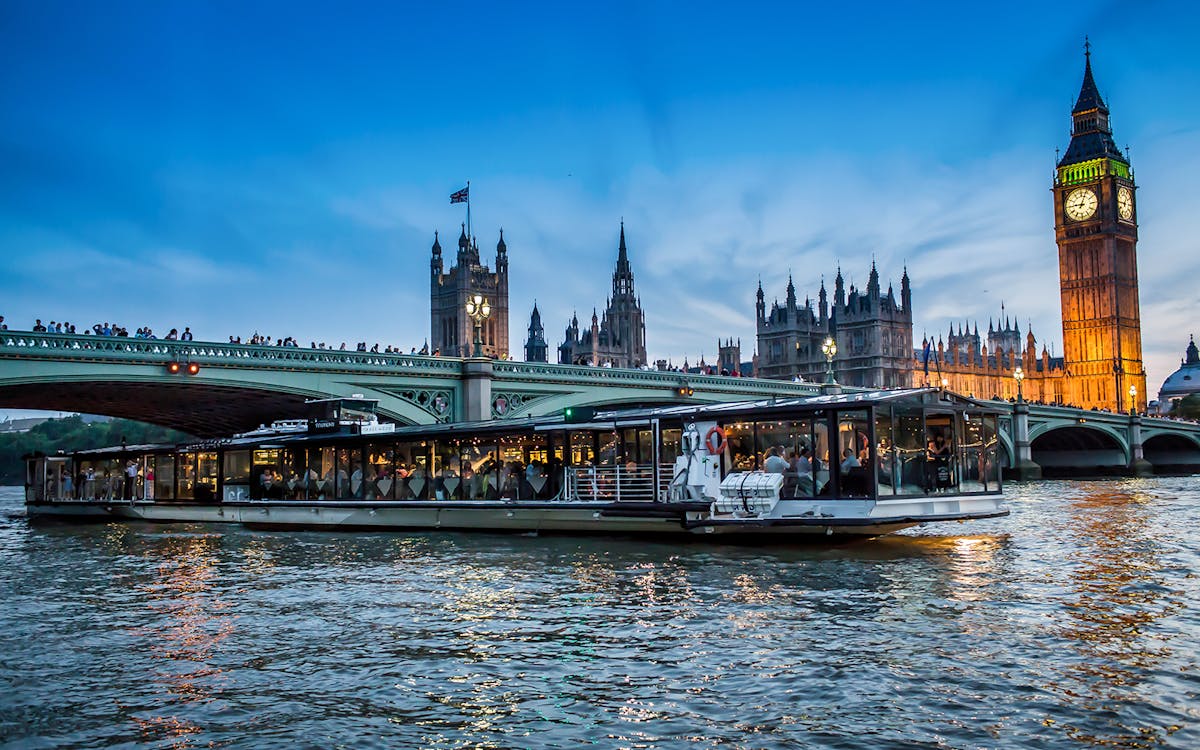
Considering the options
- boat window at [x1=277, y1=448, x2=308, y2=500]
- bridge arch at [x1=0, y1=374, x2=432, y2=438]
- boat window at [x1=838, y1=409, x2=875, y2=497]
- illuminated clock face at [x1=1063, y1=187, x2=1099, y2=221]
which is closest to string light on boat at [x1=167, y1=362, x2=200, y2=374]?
bridge arch at [x1=0, y1=374, x2=432, y2=438]

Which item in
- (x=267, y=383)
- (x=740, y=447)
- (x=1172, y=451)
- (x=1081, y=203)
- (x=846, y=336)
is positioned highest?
(x=1081, y=203)

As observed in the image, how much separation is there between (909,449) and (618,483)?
6.88 m

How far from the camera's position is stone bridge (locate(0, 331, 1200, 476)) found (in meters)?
37.2

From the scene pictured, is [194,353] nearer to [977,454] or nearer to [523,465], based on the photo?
[523,465]

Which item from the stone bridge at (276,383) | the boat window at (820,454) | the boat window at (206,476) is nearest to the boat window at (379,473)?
the boat window at (206,476)

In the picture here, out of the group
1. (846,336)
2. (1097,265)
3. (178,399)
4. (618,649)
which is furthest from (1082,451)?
(618,649)

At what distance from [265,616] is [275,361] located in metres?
25.4

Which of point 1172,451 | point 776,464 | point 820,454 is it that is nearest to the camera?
point 820,454

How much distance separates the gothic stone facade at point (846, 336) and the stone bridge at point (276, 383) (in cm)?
7521

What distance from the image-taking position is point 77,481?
44.0m

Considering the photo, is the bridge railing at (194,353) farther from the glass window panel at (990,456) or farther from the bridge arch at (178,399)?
the glass window panel at (990,456)

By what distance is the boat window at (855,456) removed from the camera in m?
22.9

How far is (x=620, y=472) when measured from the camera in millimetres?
27312

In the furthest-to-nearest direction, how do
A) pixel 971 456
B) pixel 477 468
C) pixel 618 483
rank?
pixel 477 468 → pixel 618 483 → pixel 971 456
